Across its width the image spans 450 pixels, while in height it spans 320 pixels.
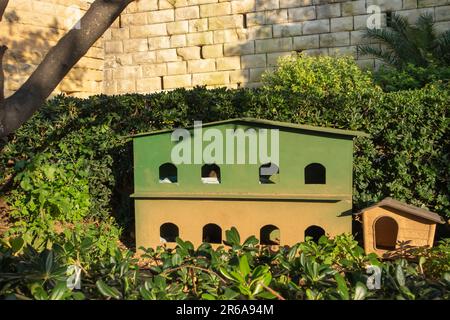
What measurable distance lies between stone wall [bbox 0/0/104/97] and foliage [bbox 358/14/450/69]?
233 inches

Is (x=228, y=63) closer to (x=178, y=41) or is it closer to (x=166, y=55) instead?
(x=178, y=41)

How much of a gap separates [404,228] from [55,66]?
3.31m

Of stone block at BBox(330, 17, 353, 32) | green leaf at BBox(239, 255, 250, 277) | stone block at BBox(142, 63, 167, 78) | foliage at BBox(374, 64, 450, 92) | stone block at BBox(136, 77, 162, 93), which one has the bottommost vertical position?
green leaf at BBox(239, 255, 250, 277)

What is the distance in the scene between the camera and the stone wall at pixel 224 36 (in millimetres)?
9422

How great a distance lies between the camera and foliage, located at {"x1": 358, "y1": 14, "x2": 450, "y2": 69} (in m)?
8.57

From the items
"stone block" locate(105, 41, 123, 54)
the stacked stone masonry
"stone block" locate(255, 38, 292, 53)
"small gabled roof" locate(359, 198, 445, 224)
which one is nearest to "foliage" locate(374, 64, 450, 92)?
the stacked stone masonry

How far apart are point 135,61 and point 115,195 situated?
224 inches

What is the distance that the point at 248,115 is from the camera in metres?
5.61

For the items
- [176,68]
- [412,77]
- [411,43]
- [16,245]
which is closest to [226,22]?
[176,68]

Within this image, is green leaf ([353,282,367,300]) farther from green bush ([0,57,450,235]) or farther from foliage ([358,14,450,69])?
foliage ([358,14,450,69])

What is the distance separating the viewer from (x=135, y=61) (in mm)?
11047
